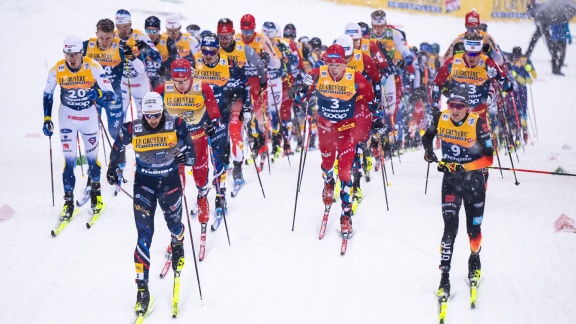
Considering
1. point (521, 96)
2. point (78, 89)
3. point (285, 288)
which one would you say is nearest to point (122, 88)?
point (78, 89)

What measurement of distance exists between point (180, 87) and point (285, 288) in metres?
2.98

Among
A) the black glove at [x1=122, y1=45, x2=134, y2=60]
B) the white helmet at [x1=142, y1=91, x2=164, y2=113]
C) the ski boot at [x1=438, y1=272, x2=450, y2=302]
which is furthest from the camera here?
the black glove at [x1=122, y1=45, x2=134, y2=60]

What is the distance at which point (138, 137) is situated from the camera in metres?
7.17

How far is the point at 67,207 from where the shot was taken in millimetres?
9742

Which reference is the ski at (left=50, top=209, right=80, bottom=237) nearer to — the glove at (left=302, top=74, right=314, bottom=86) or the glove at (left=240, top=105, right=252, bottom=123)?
the glove at (left=240, top=105, right=252, bottom=123)

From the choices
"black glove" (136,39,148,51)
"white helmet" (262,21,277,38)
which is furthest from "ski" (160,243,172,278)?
"white helmet" (262,21,277,38)

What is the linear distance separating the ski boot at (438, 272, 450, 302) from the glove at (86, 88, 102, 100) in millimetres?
5476

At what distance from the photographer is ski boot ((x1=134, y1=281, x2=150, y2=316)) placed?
727 cm

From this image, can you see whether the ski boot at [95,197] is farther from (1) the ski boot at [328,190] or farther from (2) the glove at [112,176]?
(1) the ski boot at [328,190]

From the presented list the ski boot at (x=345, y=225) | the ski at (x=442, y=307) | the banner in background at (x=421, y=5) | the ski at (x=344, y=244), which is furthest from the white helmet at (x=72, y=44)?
the banner in background at (x=421, y=5)

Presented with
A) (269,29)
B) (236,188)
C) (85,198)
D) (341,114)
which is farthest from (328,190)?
(269,29)

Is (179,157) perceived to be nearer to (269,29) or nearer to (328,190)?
(328,190)

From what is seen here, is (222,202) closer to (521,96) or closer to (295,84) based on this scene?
(295,84)

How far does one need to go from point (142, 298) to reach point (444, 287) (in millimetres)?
3388
